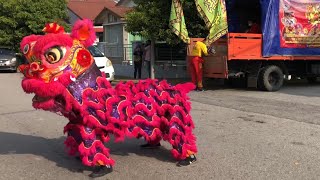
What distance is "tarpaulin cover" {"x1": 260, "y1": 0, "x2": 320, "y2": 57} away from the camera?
1380 centimetres

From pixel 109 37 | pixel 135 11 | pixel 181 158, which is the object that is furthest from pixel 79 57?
pixel 109 37

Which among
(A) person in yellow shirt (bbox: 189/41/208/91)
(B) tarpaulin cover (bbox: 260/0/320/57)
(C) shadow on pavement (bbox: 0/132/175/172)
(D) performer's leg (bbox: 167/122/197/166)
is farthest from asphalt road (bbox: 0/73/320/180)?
(B) tarpaulin cover (bbox: 260/0/320/57)

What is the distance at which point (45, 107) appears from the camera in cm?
515

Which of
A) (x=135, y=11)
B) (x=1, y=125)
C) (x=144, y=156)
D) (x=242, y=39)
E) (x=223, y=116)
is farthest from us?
(x=135, y=11)

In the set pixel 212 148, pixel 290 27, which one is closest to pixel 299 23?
pixel 290 27

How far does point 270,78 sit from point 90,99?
1002 cm

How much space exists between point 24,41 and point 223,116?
527 cm

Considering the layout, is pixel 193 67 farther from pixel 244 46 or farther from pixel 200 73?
pixel 244 46

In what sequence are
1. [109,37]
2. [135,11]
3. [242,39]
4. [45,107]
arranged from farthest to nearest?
[109,37] → [135,11] → [242,39] → [45,107]

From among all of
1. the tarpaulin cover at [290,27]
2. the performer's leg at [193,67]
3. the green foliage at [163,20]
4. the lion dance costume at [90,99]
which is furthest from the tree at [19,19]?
the lion dance costume at [90,99]

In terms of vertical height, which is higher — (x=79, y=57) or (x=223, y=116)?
(x=79, y=57)

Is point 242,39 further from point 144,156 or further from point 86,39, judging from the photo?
point 86,39

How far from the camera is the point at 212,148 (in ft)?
22.1

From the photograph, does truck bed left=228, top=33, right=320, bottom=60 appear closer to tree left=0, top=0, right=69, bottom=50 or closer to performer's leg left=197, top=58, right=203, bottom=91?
performer's leg left=197, top=58, right=203, bottom=91
